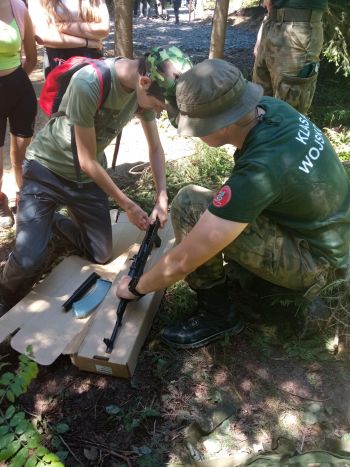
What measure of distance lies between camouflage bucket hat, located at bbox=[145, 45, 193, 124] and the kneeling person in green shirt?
182 mm

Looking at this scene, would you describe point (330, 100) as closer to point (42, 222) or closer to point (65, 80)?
point (65, 80)

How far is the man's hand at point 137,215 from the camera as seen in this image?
2750mm

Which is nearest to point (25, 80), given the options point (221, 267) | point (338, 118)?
point (221, 267)

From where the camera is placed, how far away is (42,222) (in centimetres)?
293

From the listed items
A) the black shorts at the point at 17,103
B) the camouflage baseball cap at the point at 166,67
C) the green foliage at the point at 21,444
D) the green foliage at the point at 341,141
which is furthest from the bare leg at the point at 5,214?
the green foliage at the point at 341,141

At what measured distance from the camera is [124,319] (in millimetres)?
2641

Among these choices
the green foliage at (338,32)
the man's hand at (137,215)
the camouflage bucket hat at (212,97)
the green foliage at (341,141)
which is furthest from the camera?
the green foliage at (338,32)

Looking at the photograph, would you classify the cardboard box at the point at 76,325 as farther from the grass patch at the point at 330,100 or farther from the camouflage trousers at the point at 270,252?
the grass patch at the point at 330,100

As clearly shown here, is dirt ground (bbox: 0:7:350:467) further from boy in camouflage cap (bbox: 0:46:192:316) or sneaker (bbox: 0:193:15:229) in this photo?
sneaker (bbox: 0:193:15:229)

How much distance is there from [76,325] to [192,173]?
2.31 meters

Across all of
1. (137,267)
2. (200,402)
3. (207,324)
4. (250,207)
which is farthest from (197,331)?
(250,207)

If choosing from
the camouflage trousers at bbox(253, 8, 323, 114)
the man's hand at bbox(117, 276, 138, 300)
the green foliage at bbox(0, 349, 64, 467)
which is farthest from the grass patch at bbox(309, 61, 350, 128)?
the green foliage at bbox(0, 349, 64, 467)

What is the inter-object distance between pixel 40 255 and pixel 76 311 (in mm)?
442

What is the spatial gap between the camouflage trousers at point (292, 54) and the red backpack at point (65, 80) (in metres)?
2.24
